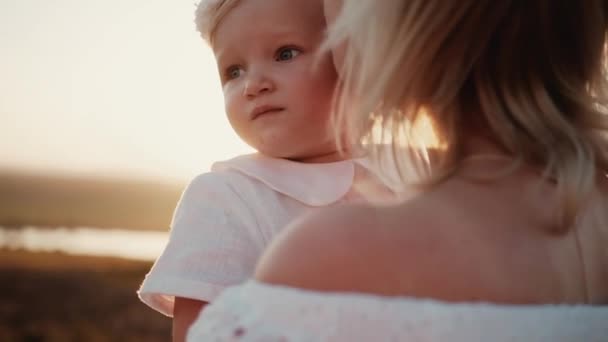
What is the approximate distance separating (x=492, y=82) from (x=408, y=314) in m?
0.49

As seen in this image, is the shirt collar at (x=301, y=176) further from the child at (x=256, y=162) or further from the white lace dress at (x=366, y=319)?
the white lace dress at (x=366, y=319)

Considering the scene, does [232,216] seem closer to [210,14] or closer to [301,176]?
[301,176]

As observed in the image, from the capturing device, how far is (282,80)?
214 centimetres

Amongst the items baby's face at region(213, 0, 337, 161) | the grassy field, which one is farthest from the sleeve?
the grassy field

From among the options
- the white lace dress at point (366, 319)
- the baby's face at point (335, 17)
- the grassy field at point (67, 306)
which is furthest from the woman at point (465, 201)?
the grassy field at point (67, 306)

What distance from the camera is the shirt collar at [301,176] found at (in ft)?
6.68

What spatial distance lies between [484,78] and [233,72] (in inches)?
36.5

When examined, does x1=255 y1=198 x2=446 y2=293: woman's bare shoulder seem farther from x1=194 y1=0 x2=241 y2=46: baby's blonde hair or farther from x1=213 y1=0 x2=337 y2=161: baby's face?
x1=194 y1=0 x2=241 y2=46: baby's blonde hair

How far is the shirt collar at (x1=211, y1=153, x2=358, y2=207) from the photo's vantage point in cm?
204

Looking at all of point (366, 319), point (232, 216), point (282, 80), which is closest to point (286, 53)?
point (282, 80)

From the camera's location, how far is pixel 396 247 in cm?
130

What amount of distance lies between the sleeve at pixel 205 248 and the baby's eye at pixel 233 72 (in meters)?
0.34

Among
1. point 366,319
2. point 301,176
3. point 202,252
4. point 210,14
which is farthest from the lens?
point 210,14

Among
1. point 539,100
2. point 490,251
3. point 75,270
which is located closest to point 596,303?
point 490,251
